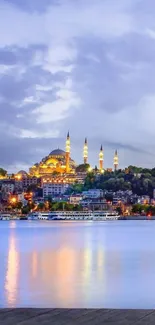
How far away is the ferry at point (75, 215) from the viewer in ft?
375

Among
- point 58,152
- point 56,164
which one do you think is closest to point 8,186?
point 56,164

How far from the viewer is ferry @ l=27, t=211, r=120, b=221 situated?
11438 cm

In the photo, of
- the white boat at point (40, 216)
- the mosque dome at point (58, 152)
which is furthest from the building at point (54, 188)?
the white boat at point (40, 216)

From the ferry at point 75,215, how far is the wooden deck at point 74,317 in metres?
108

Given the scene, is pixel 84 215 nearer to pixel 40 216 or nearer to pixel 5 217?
pixel 40 216

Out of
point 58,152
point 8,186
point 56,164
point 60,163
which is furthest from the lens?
point 58,152

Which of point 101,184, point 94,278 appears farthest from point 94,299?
point 101,184

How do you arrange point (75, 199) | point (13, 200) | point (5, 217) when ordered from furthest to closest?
1. point (13, 200)
2. point (75, 199)
3. point (5, 217)

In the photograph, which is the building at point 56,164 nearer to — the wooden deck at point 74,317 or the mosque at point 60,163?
the mosque at point 60,163

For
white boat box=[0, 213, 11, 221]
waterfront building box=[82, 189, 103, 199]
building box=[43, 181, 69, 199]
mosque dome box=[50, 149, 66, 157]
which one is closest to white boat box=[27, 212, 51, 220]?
white boat box=[0, 213, 11, 221]

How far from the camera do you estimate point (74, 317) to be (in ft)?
16.8

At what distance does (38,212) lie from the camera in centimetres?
11938

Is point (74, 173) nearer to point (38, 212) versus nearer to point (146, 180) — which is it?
point (146, 180)

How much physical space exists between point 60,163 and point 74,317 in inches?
6499
